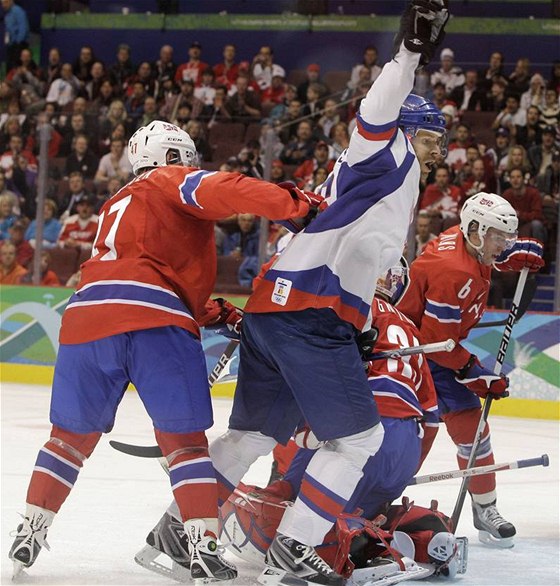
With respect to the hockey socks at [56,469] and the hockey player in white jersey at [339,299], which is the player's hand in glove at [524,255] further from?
the hockey socks at [56,469]

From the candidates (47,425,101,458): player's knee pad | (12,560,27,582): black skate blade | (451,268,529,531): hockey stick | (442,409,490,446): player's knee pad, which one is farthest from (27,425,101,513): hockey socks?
(442,409,490,446): player's knee pad

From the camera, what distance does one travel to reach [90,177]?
27.7 ft

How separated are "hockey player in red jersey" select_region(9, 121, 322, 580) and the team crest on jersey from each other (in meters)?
0.23

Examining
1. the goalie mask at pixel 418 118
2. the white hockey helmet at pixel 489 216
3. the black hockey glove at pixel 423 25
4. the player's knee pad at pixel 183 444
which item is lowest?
the player's knee pad at pixel 183 444

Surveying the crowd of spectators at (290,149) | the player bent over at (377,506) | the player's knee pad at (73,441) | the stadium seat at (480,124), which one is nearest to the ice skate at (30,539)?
the player's knee pad at (73,441)

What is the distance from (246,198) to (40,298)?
18.3 feet

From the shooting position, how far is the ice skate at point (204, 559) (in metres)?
2.92

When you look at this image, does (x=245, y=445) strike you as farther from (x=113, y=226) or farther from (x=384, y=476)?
(x=113, y=226)

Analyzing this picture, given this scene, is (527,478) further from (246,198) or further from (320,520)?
(246,198)

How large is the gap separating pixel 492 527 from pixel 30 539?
5.11ft

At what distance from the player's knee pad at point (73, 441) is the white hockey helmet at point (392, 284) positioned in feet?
3.24

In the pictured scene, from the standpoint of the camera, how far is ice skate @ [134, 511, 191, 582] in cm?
310

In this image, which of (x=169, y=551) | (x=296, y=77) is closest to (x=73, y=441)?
(x=169, y=551)

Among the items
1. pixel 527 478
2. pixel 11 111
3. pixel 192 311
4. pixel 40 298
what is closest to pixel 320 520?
pixel 192 311
